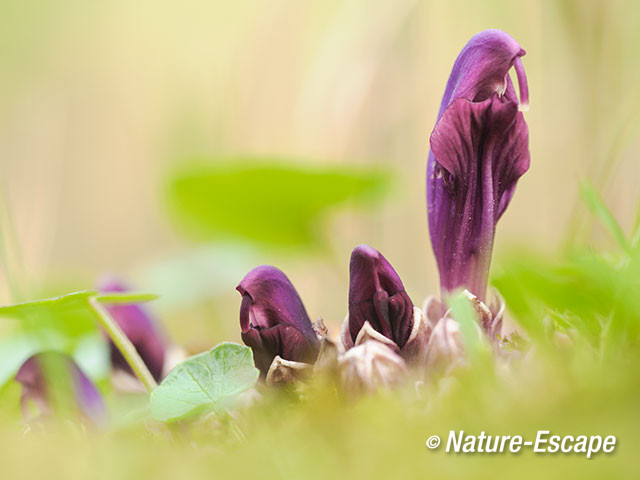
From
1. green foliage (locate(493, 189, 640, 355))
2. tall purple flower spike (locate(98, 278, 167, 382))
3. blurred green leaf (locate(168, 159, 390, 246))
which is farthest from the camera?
blurred green leaf (locate(168, 159, 390, 246))

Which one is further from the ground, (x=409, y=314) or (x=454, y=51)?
(x=454, y=51)

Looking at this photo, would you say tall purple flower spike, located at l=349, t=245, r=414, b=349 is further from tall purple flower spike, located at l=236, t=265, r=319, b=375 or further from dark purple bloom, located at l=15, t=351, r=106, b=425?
dark purple bloom, located at l=15, t=351, r=106, b=425

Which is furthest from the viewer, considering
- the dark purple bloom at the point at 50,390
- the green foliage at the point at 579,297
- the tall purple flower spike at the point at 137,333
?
the tall purple flower spike at the point at 137,333

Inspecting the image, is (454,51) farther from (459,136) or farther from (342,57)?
(459,136)

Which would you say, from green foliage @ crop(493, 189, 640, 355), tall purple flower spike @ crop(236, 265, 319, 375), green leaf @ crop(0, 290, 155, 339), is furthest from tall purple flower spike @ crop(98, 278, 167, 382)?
green foliage @ crop(493, 189, 640, 355)

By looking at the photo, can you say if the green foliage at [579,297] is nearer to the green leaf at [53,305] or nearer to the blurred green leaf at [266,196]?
the green leaf at [53,305]

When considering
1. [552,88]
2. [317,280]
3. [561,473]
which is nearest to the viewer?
[561,473]

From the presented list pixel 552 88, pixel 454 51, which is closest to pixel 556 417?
pixel 552 88

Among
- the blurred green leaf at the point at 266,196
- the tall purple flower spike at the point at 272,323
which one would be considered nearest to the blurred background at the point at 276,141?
the blurred green leaf at the point at 266,196
